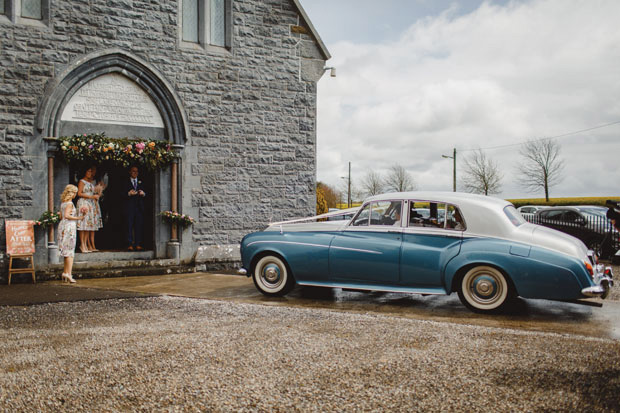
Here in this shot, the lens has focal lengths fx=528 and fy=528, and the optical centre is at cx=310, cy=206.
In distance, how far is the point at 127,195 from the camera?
38.4ft

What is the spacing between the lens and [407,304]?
7.33 meters

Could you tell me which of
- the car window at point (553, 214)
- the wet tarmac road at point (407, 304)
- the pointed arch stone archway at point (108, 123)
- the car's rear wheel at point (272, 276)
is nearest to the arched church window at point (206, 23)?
the pointed arch stone archway at point (108, 123)

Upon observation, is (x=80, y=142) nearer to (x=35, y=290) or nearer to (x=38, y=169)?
(x=38, y=169)

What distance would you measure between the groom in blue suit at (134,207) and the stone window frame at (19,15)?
3.30 m

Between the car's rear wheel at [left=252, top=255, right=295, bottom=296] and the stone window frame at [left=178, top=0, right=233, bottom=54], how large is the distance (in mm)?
5871

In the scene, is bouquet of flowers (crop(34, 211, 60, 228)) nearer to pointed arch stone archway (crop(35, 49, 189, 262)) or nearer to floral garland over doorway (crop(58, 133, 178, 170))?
pointed arch stone archway (crop(35, 49, 189, 262))

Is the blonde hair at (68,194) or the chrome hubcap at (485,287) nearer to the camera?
the chrome hubcap at (485,287)

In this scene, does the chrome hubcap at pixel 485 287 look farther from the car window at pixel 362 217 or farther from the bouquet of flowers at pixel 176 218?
the bouquet of flowers at pixel 176 218

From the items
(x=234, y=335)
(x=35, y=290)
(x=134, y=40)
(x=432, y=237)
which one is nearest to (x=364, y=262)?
(x=432, y=237)

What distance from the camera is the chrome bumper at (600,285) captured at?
5949 mm

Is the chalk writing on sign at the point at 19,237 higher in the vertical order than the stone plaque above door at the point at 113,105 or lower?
lower

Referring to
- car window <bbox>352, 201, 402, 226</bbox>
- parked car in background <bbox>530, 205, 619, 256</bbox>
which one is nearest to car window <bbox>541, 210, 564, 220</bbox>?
parked car in background <bbox>530, 205, 619, 256</bbox>

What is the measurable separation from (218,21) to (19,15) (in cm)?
396

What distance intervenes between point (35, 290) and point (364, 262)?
17.8 feet
